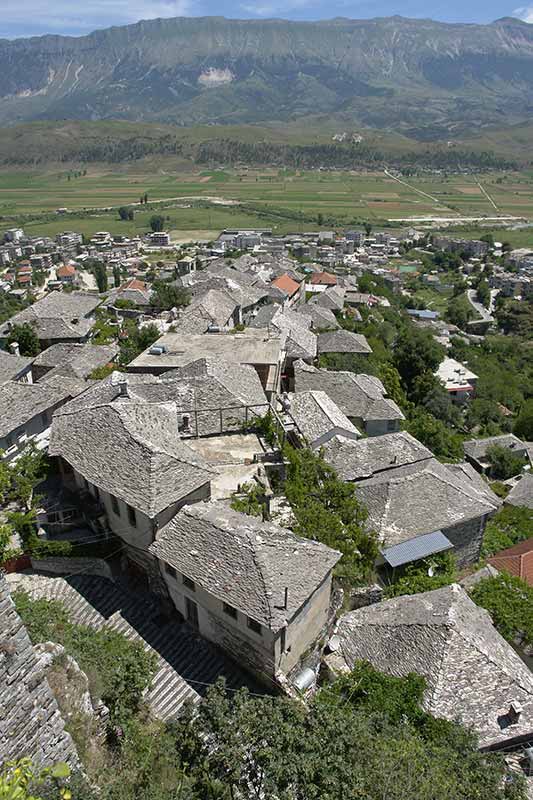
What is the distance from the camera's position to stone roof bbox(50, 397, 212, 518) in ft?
54.1

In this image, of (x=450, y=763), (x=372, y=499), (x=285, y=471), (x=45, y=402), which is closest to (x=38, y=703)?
(x=450, y=763)

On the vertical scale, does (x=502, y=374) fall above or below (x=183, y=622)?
below

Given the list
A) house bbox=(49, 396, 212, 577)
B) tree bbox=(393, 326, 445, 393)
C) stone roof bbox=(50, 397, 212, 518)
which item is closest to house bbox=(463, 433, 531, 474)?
tree bbox=(393, 326, 445, 393)

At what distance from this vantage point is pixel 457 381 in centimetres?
5484

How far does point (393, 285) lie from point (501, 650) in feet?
305

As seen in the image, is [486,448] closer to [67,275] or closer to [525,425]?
[525,425]

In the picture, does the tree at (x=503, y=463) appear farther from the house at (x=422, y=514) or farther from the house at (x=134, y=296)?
the house at (x=134, y=296)

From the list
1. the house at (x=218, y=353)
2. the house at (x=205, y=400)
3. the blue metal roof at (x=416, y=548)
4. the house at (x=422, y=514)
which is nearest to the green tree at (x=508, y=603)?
the blue metal roof at (x=416, y=548)

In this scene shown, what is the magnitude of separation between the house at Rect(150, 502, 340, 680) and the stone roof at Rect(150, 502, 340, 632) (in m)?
0.02

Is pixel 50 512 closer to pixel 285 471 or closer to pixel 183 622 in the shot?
pixel 183 622

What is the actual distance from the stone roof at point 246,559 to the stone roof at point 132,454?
1130 millimetres

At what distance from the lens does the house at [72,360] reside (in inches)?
1297

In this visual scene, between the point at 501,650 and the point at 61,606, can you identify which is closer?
the point at 61,606

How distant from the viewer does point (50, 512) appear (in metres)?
18.6
